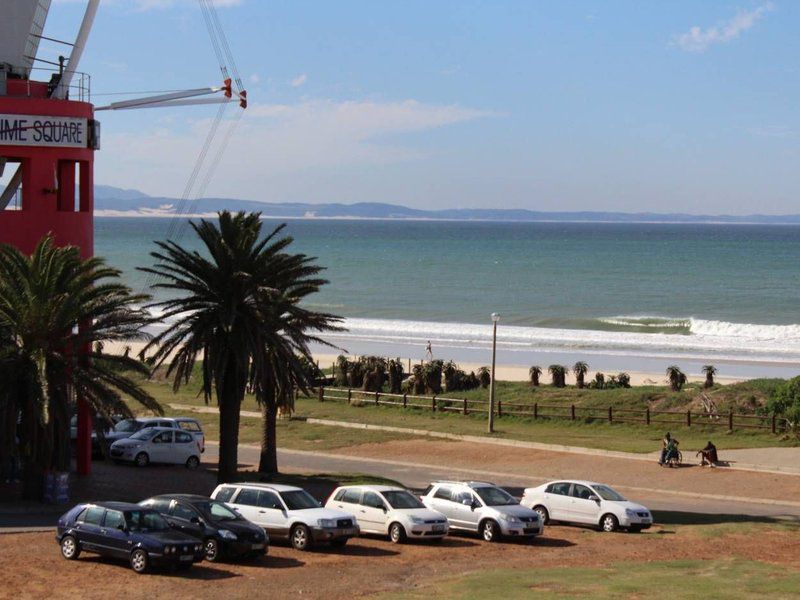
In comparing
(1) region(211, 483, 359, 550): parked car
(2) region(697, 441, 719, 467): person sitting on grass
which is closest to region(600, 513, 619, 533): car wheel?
(1) region(211, 483, 359, 550): parked car

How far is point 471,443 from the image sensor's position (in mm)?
44594

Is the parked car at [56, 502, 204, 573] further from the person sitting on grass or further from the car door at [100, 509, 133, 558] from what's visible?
the person sitting on grass

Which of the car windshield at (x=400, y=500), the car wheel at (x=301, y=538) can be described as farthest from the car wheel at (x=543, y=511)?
the car wheel at (x=301, y=538)

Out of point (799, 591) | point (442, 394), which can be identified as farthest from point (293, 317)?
point (442, 394)

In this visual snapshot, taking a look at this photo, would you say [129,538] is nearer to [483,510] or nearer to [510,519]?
[483,510]

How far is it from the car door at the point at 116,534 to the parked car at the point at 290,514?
389cm

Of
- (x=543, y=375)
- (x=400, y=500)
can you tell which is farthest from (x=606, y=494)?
(x=543, y=375)

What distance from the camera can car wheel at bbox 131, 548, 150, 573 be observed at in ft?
71.8

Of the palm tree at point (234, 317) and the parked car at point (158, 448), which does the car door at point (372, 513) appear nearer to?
the palm tree at point (234, 317)

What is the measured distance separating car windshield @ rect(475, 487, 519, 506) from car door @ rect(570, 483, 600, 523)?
6.52 feet

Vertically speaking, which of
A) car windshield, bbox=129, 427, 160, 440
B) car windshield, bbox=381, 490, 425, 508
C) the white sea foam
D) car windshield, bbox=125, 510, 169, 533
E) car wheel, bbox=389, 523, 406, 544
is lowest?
car wheel, bbox=389, 523, 406, 544

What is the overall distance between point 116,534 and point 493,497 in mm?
9275

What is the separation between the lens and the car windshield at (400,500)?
1046 inches

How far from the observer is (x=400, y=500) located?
26766mm
